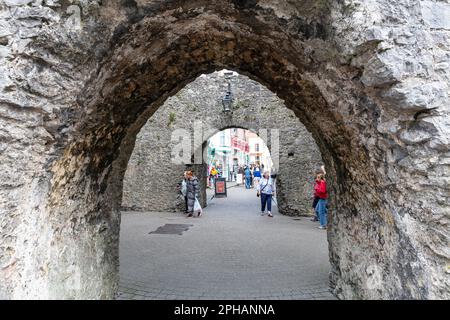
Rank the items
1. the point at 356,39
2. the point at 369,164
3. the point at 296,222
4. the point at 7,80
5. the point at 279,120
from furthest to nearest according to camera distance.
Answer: the point at 279,120 < the point at 296,222 < the point at 369,164 < the point at 356,39 < the point at 7,80

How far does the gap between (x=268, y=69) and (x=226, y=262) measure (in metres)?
3.29

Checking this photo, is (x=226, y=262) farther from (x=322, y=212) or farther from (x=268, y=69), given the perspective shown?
(x=322, y=212)

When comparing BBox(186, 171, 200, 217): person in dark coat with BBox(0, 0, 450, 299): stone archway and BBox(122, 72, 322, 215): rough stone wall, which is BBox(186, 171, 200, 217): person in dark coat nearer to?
BBox(122, 72, 322, 215): rough stone wall

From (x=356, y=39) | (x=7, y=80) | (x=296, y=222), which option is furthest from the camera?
(x=296, y=222)

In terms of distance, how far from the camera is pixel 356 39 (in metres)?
1.99

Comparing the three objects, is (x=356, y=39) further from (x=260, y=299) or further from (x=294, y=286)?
(x=294, y=286)

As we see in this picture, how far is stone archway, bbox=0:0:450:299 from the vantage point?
1.90 metres

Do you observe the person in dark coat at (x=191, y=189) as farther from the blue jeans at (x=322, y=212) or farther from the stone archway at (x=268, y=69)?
the stone archway at (x=268, y=69)

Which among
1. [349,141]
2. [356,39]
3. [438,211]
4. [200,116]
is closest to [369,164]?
[349,141]

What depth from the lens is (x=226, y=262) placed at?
5008 mm

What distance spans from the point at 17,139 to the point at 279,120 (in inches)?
354

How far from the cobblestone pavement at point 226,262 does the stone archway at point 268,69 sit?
1.12m

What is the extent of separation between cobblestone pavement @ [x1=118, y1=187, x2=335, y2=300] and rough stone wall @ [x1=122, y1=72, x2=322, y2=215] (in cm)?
226

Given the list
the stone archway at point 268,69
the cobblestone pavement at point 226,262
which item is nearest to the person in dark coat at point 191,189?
the cobblestone pavement at point 226,262
